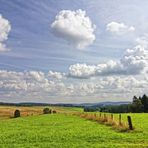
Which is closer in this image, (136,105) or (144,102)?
(144,102)

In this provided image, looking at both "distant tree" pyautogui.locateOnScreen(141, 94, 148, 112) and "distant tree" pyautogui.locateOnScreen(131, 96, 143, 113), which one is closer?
"distant tree" pyautogui.locateOnScreen(141, 94, 148, 112)

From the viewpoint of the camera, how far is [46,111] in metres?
136

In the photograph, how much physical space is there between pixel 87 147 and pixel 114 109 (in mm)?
159615

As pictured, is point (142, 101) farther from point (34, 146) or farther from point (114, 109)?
point (34, 146)

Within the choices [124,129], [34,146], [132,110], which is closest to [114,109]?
[132,110]

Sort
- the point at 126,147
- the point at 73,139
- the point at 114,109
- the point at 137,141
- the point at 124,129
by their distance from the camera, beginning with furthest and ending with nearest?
the point at 114,109
the point at 124,129
the point at 73,139
the point at 137,141
the point at 126,147

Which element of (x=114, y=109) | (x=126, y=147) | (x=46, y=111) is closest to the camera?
(x=126, y=147)

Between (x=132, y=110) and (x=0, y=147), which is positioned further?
(x=132, y=110)

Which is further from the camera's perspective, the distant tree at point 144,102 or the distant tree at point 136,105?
the distant tree at point 136,105

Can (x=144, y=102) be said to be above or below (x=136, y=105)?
above

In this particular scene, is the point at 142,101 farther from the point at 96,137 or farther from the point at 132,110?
the point at 96,137

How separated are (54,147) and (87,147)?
90.3 inches

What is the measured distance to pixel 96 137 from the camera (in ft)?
103

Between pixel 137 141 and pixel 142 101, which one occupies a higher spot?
pixel 142 101
